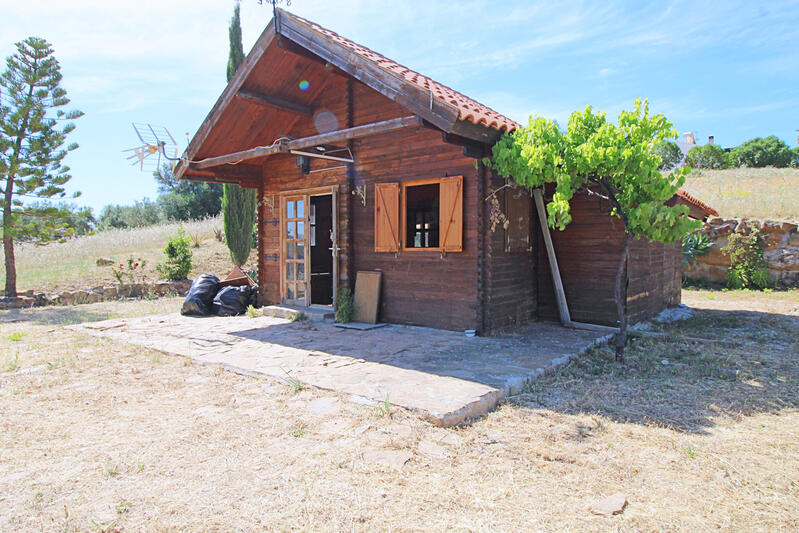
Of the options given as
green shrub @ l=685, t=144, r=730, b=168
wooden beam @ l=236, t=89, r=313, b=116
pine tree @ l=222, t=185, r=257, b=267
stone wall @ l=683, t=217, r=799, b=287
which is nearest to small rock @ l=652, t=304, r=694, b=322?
stone wall @ l=683, t=217, r=799, b=287

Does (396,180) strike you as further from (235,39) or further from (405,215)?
(235,39)

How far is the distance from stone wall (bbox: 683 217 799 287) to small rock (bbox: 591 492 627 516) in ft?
43.3

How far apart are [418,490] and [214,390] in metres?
2.59

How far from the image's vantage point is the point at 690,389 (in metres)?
4.36

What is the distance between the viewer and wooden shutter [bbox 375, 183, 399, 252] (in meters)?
7.32

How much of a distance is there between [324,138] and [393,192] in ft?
4.30

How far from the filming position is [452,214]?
6.67 metres

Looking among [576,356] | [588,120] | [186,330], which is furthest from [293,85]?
[576,356]

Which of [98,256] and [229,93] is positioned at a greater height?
[229,93]

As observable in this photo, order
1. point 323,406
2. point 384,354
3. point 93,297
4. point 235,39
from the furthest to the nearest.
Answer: point 235,39, point 93,297, point 384,354, point 323,406

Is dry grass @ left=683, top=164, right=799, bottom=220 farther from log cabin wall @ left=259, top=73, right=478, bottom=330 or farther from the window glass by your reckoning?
log cabin wall @ left=259, top=73, right=478, bottom=330

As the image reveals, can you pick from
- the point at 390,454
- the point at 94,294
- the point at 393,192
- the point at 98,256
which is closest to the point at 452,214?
the point at 393,192

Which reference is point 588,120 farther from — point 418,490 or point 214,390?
point 214,390

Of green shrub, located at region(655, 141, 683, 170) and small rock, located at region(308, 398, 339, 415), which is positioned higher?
green shrub, located at region(655, 141, 683, 170)
